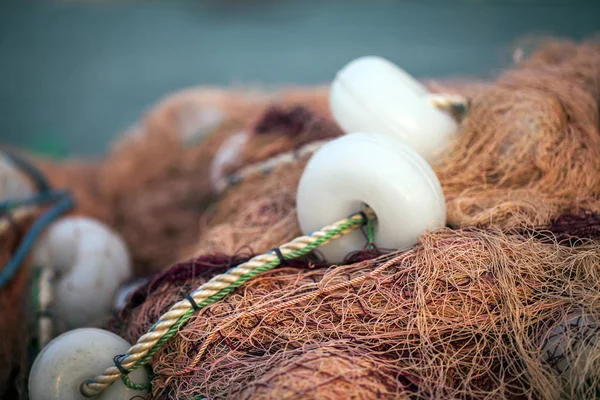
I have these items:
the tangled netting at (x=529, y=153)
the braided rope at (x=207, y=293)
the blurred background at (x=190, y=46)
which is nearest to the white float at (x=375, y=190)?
the braided rope at (x=207, y=293)

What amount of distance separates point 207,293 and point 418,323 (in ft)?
2.05

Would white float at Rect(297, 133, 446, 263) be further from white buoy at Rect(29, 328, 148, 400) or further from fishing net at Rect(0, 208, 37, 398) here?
fishing net at Rect(0, 208, 37, 398)

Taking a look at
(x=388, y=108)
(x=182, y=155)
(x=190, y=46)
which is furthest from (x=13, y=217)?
(x=190, y=46)

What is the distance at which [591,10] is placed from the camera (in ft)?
14.2

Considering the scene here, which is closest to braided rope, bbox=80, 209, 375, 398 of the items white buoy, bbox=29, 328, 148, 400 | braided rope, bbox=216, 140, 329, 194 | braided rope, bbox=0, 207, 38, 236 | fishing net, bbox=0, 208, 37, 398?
white buoy, bbox=29, 328, 148, 400

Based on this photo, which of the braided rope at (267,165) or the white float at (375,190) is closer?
the white float at (375,190)

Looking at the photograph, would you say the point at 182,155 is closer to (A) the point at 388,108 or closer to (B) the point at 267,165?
(B) the point at 267,165

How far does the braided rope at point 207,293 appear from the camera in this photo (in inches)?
61.7

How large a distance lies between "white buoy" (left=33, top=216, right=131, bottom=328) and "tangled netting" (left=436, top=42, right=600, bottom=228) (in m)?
1.52

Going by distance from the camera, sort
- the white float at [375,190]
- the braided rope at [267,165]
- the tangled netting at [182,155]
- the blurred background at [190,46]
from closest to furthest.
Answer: the white float at [375,190] < the braided rope at [267,165] < the tangled netting at [182,155] < the blurred background at [190,46]

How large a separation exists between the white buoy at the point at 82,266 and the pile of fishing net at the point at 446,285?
0.49 m

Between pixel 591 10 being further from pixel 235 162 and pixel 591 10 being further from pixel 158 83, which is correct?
pixel 158 83

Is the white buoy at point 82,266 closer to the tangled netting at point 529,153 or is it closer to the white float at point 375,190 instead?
the white float at point 375,190

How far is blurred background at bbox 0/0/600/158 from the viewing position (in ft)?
20.1
